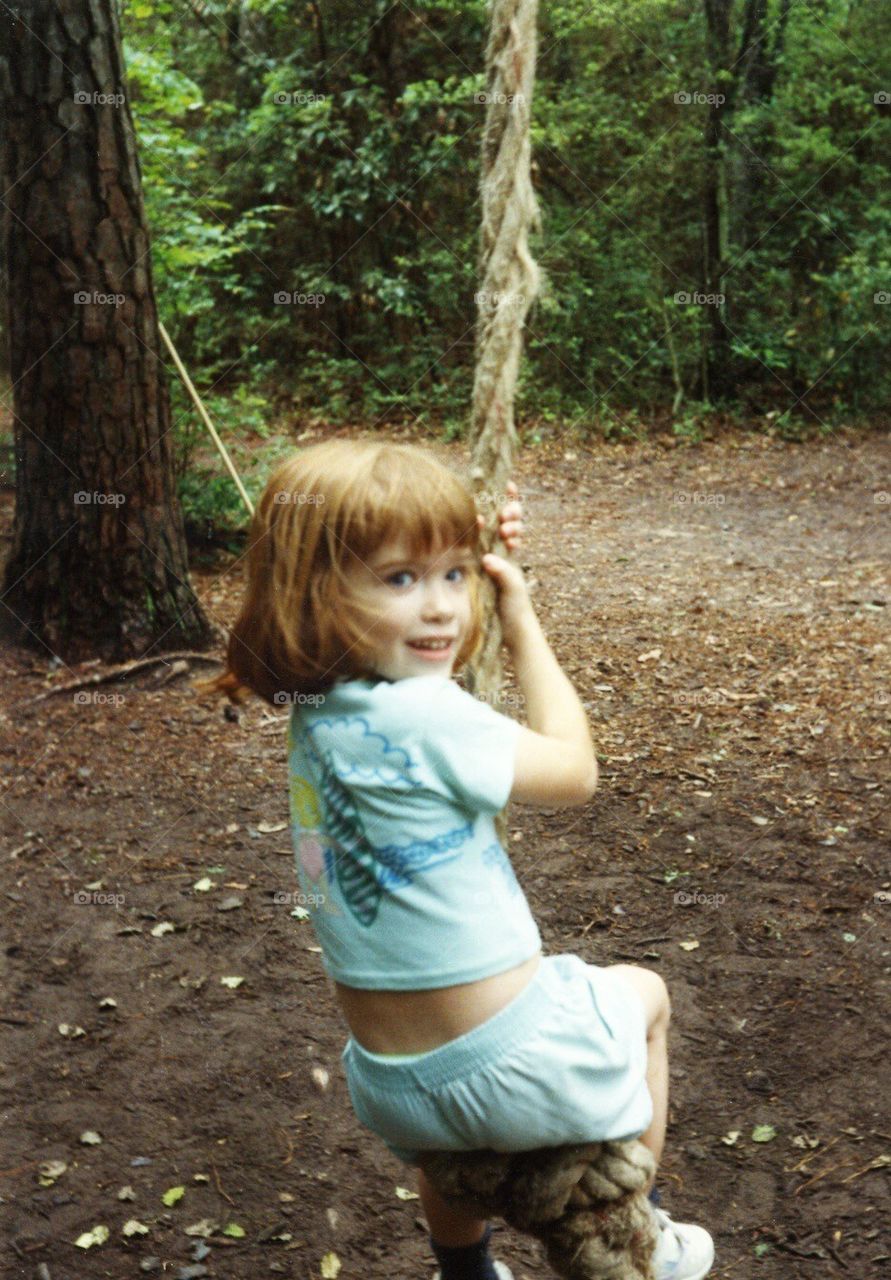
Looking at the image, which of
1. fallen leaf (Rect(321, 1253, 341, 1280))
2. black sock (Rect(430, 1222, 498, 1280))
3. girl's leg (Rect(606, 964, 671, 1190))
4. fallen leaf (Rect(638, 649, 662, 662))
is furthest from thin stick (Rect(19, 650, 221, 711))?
girl's leg (Rect(606, 964, 671, 1190))

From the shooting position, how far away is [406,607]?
1.55 m

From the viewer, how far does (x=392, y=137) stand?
11008 millimetres

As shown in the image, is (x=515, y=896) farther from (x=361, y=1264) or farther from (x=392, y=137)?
(x=392, y=137)

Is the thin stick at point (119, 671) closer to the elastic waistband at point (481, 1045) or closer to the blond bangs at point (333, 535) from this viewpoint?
the blond bangs at point (333, 535)

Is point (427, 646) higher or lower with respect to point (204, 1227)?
higher

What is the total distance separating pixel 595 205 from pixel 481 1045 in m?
10.4

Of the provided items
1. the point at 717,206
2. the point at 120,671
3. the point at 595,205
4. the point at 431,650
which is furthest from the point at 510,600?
the point at 595,205

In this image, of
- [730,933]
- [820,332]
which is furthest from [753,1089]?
[820,332]

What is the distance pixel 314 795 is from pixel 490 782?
9.7 inches

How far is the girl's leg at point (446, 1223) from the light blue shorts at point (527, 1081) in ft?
0.98

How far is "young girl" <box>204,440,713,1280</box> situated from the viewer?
4.85 feet

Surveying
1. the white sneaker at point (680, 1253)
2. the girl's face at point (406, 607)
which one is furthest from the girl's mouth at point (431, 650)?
the white sneaker at point (680, 1253)

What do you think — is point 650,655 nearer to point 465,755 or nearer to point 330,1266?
point 330,1266

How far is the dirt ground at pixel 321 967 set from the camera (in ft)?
7.98
